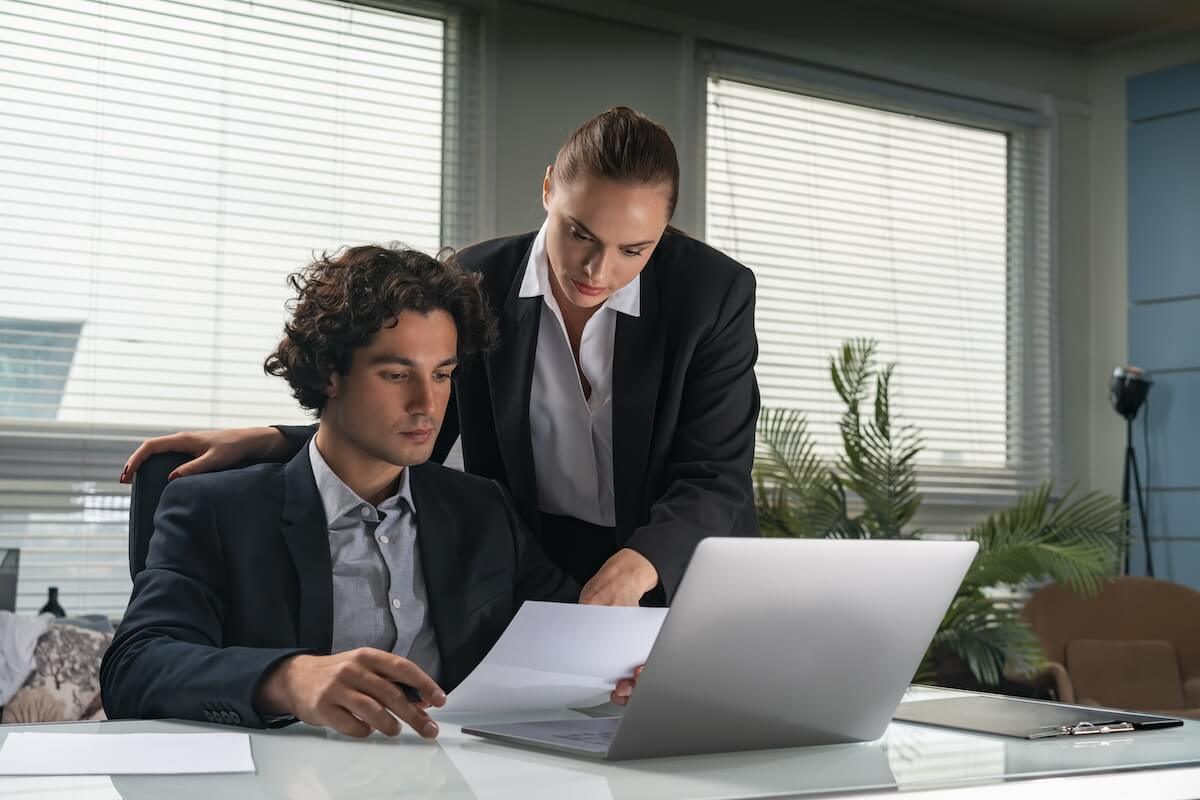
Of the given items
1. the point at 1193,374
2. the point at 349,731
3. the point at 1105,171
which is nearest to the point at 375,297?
the point at 349,731

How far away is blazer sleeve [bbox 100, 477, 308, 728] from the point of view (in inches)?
44.0

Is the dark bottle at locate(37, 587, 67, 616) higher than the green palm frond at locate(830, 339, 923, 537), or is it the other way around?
the green palm frond at locate(830, 339, 923, 537)

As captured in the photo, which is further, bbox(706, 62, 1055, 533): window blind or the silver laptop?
bbox(706, 62, 1055, 533): window blind

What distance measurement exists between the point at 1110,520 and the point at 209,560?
3.86 metres

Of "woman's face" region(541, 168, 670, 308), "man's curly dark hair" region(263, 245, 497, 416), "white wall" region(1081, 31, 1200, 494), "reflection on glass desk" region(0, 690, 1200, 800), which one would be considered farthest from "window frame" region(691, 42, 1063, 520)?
"reflection on glass desk" region(0, 690, 1200, 800)

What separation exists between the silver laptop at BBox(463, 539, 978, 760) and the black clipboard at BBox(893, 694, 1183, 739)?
0.43 feet

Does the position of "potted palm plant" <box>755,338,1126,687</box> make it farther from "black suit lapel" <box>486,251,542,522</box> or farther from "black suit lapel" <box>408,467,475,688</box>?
"black suit lapel" <box>408,467,475,688</box>

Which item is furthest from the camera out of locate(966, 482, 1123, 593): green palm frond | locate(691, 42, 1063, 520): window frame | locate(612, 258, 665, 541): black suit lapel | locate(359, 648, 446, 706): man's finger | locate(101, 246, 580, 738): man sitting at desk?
locate(691, 42, 1063, 520): window frame

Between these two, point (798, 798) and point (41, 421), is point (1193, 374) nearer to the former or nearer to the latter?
point (41, 421)

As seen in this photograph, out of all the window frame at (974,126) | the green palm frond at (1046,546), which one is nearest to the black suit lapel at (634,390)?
the green palm frond at (1046,546)

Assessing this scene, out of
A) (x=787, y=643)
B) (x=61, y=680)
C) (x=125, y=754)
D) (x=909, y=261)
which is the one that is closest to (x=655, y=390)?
(x=787, y=643)

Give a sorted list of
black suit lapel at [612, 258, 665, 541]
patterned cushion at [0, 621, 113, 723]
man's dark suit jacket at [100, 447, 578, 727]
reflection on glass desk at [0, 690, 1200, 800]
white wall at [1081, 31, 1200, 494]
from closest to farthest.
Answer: reflection on glass desk at [0, 690, 1200, 800]
man's dark suit jacket at [100, 447, 578, 727]
black suit lapel at [612, 258, 665, 541]
patterned cushion at [0, 621, 113, 723]
white wall at [1081, 31, 1200, 494]

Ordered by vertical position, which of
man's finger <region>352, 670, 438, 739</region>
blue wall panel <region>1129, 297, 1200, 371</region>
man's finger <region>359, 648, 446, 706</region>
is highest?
blue wall panel <region>1129, 297, 1200, 371</region>

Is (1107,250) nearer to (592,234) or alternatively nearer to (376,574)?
(592,234)
